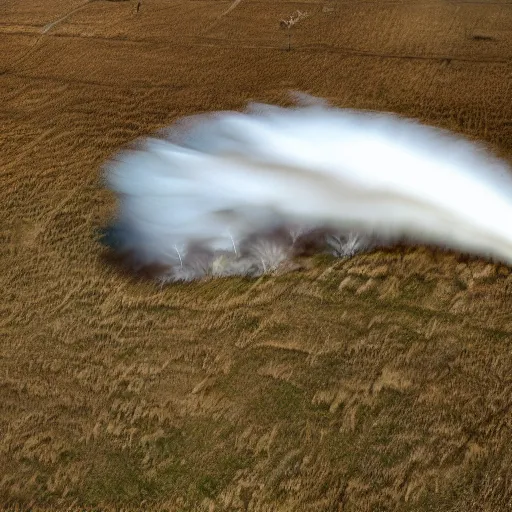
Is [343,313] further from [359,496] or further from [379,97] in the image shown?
[379,97]

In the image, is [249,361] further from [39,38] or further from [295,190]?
[39,38]

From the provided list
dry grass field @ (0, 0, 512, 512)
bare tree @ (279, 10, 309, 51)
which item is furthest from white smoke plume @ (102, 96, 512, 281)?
bare tree @ (279, 10, 309, 51)

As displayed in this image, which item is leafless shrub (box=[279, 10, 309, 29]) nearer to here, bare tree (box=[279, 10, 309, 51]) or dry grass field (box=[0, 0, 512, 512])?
bare tree (box=[279, 10, 309, 51])

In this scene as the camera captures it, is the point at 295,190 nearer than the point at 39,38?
Yes

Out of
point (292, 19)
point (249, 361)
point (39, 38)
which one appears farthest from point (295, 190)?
point (39, 38)

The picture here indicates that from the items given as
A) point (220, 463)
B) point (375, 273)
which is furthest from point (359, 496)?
point (375, 273)

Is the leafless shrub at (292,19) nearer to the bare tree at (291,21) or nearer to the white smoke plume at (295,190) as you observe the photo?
the bare tree at (291,21)
